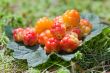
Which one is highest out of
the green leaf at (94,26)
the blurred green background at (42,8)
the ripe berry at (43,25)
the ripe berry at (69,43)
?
the ripe berry at (43,25)

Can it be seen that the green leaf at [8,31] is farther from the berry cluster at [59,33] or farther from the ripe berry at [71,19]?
the ripe berry at [71,19]

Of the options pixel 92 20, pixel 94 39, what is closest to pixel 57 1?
pixel 92 20

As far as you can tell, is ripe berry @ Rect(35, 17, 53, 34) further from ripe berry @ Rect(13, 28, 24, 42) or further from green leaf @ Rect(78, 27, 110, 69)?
green leaf @ Rect(78, 27, 110, 69)

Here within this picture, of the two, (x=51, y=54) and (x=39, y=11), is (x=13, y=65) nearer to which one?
(x=51, y=54)

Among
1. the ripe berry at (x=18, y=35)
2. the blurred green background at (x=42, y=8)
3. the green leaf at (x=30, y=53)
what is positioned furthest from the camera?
the blurred green background at (x=42, y=8)

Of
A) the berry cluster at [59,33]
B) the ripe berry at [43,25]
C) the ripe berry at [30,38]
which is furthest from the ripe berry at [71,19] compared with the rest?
the ripe berry at [30,38]

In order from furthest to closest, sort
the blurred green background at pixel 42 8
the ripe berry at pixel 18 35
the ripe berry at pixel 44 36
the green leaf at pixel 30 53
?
the blurred green background at pixel 42 8, the ripe berry at pixel 18 35, the ripe berry at pixel 44 36, the green leaf at pixel 30 53
